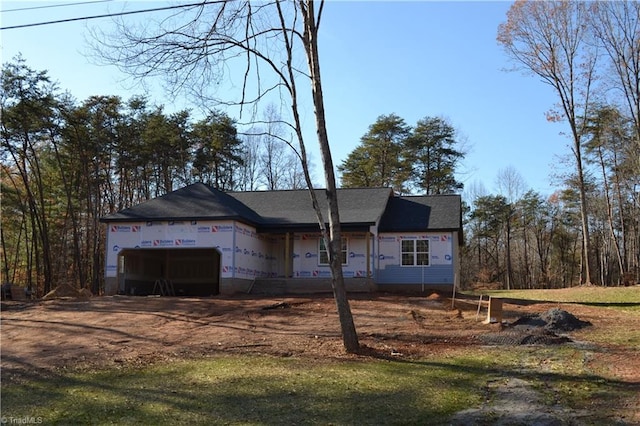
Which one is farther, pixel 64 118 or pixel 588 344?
pixel 64 118

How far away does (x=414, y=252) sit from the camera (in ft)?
81.2

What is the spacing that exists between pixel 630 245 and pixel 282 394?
46.1 m

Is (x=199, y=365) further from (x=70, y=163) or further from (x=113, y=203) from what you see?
(x=113, y=203)

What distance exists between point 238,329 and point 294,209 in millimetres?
12473

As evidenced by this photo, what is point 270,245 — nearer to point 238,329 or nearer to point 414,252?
point 414,252

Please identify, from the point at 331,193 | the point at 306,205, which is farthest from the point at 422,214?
the point at 331,193

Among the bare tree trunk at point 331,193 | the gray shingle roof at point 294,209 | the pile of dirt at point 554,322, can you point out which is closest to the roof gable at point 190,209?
the gray shingle roof at point 294,209

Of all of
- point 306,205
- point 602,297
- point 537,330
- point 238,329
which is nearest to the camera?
point 537,330

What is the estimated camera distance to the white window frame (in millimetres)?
24609

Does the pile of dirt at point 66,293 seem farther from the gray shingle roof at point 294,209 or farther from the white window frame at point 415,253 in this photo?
the white window frame at point 415,253

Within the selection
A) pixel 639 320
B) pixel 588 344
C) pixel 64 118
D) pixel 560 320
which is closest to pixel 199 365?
pixel 588 344

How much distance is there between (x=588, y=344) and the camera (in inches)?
483

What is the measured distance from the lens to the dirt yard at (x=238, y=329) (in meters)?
11.8

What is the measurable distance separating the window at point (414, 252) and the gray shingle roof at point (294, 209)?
61 cm
